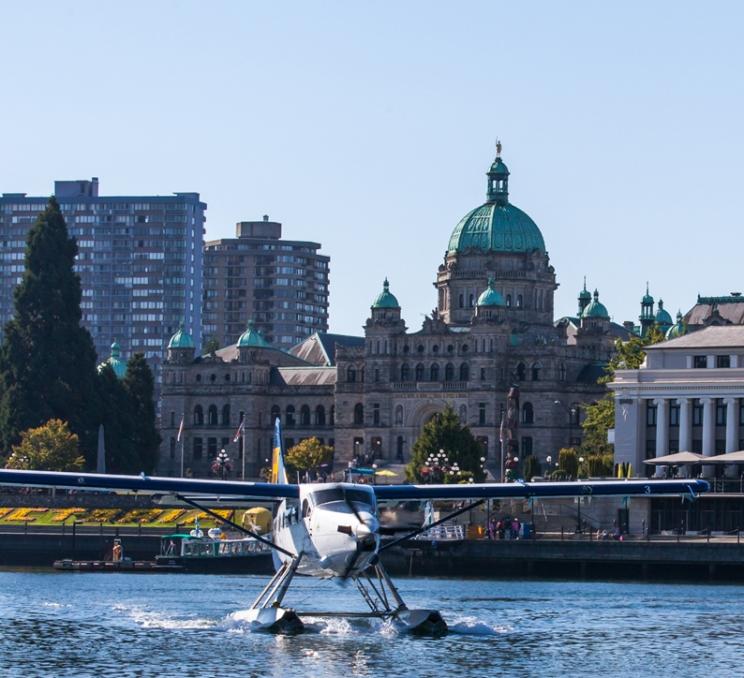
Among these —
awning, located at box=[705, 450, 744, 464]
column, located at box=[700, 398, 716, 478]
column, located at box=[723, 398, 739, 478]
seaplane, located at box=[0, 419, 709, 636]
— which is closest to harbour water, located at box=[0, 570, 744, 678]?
seaplane, located at box=[0, 419, 709, 636]

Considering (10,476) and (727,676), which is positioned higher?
(10,476)

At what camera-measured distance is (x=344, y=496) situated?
8412cm

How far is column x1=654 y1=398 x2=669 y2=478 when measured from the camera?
17662 cm

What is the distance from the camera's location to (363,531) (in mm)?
81000

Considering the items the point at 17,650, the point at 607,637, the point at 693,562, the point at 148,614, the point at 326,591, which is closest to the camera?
the point at 17,650

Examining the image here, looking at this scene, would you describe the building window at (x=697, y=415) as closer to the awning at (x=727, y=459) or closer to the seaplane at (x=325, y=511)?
the awning at (x=727, y=459)

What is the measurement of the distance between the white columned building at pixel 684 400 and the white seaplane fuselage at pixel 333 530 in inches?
3474

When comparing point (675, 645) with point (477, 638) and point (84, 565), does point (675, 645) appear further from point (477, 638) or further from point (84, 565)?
point (84, 565)

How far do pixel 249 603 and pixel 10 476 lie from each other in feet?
87.3

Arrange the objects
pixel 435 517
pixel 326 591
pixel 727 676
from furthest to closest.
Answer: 1. pixel 435 517
2. pixel 326 591
3. pixel 727 676

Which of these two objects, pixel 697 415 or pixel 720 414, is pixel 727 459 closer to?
pixel 720 414

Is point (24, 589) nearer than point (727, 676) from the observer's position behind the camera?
No

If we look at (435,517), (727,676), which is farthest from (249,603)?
(435,517)

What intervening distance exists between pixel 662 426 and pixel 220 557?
144ft
